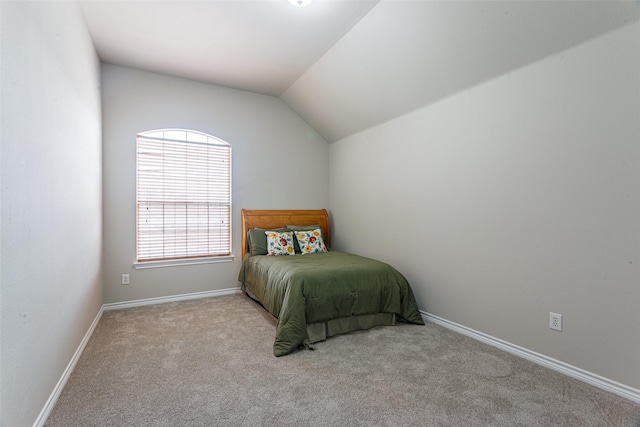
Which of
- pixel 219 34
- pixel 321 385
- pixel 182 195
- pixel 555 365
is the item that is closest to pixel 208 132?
pixel 182 195

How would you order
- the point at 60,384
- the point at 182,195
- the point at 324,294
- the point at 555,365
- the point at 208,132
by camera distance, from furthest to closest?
the point at 208,132, the point at 182,195, the point at 324,294, the point at 555,365, the point at 60,384

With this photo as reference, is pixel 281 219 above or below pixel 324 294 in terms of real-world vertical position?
above

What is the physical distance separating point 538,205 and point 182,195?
3.76m

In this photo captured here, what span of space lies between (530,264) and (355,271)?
1403 mm

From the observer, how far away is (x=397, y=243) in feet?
11.8

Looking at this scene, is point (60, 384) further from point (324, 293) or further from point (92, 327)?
point (324, 293)

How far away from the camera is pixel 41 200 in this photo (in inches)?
64.0

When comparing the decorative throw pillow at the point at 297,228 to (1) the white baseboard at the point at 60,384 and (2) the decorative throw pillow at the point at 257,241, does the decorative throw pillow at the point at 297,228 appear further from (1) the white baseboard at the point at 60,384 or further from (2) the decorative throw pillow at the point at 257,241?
(1) the white baseboard at the point at 60,384

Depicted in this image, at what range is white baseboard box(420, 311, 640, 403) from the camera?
1873 millimetres

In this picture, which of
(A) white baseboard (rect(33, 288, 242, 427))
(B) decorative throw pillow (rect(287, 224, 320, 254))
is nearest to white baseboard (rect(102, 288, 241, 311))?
(A) white baseboard (rect(33, 288, 242, 427))

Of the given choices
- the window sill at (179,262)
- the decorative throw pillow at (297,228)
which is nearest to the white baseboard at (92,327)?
the window sill at (179,262)

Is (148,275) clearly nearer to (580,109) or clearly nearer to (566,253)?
(566,253)

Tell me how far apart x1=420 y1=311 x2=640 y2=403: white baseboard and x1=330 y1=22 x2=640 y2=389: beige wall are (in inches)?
1.4

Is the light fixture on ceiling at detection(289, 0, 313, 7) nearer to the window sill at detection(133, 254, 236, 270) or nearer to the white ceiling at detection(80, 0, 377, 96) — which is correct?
the white ceiling at detection(80, 0, 377, 96)
